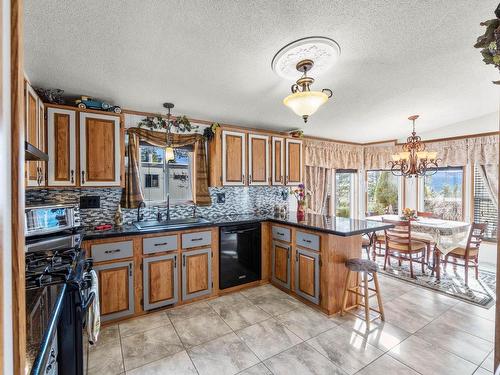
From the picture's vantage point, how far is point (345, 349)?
2113 mm

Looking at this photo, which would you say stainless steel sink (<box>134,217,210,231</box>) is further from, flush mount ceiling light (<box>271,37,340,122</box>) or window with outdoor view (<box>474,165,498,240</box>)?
window with outdoor view (<box>474,165,498,240</box>)

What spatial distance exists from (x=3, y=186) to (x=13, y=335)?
0.27 metres

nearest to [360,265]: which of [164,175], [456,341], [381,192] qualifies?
[456,341]

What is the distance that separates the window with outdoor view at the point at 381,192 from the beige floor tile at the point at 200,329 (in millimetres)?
4511

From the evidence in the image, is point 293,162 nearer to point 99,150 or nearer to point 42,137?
point 99,150

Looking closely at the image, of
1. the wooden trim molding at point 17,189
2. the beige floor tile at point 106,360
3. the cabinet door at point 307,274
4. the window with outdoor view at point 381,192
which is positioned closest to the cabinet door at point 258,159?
the cabinet door at point 307,274

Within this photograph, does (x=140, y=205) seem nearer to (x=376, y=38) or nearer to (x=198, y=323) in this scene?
(x=198, y=323)

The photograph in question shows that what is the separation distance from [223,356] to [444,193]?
5.05 metres

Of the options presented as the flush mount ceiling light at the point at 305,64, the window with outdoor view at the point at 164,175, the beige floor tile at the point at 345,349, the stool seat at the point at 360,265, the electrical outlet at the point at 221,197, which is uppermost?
the flush mount ceiling light at the point at 305,64

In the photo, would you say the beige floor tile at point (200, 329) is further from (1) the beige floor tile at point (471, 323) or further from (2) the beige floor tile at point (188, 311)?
(1) the beige floor tile at point (471, 323)

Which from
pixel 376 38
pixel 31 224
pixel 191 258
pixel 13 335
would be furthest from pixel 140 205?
pixel 376 38

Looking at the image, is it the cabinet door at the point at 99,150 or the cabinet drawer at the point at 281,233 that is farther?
the cabinet drawer at the point at 281,233

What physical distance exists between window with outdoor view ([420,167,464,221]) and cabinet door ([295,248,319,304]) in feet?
11.6

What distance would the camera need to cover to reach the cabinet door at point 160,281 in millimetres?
2648
